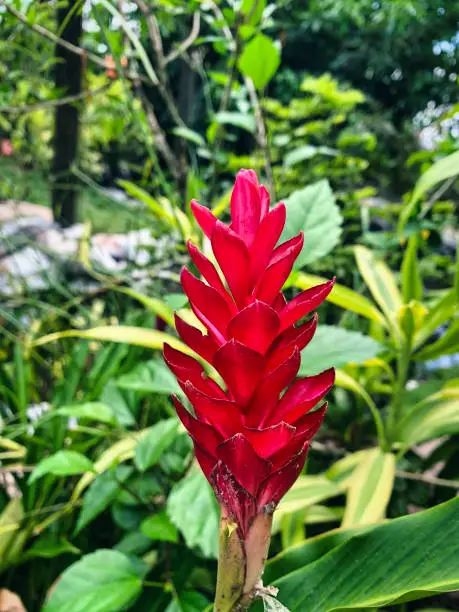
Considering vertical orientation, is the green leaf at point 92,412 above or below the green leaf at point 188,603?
above

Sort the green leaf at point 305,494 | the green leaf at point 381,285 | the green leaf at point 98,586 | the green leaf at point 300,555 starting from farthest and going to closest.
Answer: the green leaf at point 381,285
the green leaf at point 305,494
the green leaf at point 98,586
the green leaf at point 300,555

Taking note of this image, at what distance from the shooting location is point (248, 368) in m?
0.30

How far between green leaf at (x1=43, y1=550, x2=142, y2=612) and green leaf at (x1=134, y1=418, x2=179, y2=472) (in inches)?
5.2

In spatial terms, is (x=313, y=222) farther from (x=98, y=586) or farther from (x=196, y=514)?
(x=98, y=586)

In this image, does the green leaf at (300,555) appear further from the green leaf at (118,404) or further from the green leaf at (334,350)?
the green leaf at (118,404)

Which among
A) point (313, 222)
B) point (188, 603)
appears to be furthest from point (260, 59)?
point (188, 603)

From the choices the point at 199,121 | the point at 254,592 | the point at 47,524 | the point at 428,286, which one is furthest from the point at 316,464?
the point at 199,121

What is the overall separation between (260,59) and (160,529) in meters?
0.72

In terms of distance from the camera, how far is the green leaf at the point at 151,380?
0.76 meters

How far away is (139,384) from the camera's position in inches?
30.4

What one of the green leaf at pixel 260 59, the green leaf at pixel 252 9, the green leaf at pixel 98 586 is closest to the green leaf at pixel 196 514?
the green leaf at pixel 98 586

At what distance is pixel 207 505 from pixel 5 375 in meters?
0.91

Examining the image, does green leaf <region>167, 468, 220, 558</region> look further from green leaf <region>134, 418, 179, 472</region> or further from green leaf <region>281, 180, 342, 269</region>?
green leaf <region>281, 180, 342, 269</region>

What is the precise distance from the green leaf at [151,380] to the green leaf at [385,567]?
0.38 m
